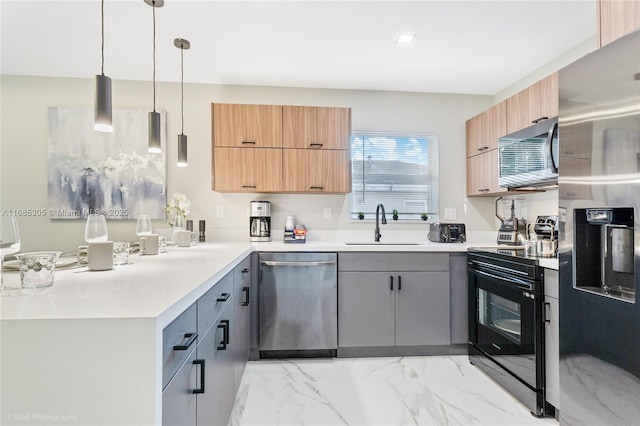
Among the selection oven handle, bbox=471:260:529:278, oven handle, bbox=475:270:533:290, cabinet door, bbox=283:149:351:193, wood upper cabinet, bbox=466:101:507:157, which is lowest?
oven handle, bbox=475:270:533:290

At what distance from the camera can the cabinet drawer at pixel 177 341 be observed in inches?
31.1

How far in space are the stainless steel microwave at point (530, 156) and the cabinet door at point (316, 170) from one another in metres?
1.28

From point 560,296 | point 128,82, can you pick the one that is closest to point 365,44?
point 560,296

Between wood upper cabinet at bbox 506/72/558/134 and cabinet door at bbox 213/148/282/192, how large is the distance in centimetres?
194

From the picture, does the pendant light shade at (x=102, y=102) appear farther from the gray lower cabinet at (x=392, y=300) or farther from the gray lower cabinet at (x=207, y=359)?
the gray lower cabinet at (x=392, y=300)

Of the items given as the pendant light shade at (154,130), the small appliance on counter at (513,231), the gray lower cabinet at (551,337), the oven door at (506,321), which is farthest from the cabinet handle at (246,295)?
the small appliance on counter at (513,231)

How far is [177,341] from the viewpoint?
88cm

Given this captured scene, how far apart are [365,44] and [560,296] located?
208 cm

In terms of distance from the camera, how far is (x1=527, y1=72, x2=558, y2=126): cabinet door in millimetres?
2129

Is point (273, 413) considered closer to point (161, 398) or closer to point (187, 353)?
point (187, 353)

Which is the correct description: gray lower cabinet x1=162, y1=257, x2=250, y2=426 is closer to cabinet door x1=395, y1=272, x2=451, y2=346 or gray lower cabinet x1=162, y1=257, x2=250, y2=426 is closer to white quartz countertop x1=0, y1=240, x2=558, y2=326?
white quartz countertop x1=0, y1=240, x2=558, y2=326

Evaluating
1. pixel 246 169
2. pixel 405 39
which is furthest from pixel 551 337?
pixel 246 169

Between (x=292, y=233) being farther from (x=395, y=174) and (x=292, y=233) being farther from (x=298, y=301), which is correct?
(x=395, y=174)

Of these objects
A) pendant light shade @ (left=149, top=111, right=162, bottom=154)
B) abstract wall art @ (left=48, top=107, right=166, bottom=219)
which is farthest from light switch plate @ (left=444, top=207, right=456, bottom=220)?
abstract wall art @ (left=48, top=107, right=166, bottom=219)
